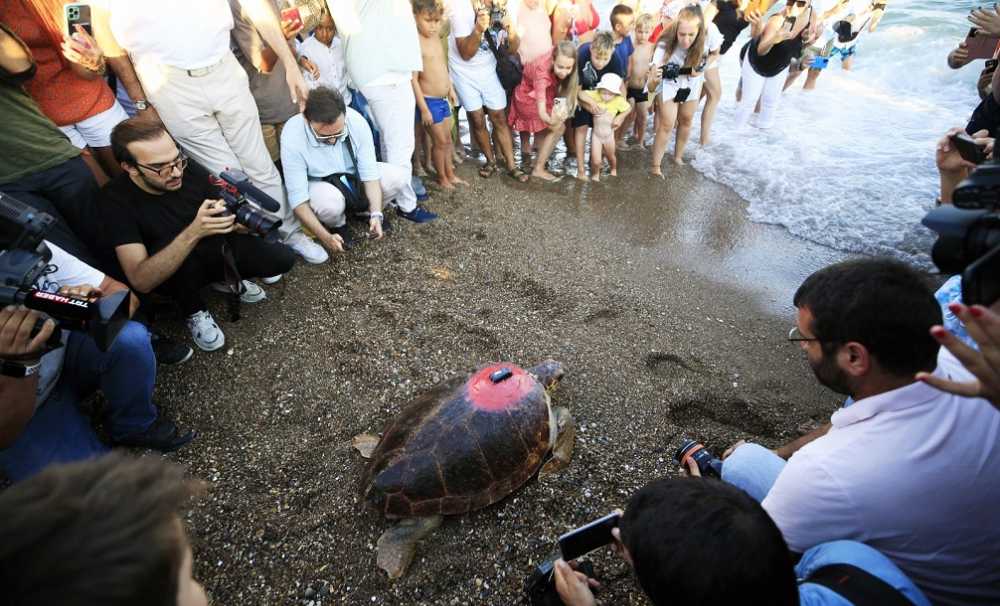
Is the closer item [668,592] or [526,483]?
[668,592]

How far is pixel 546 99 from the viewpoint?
437 cm

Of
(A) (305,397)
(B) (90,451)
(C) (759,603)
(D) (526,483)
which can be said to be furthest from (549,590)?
(B) (90,451)

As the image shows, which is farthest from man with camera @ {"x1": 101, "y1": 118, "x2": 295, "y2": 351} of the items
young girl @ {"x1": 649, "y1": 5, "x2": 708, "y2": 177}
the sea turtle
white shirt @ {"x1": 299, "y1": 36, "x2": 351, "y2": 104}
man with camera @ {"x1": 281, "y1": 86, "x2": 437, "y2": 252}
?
young girl @ {"x1": 649, "y1": 5, "x2": 708, "y2": 177}

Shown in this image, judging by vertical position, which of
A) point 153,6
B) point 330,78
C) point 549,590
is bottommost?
point 549,590

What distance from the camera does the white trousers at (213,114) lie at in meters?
2.53

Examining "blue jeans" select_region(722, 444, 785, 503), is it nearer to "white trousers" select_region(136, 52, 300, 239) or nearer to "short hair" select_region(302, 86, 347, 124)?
→ "short hair" select_region(302, 86, 347, 124)

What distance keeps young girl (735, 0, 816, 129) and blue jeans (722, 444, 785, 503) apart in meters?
4.80

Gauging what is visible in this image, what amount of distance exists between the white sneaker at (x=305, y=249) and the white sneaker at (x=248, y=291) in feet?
1.34

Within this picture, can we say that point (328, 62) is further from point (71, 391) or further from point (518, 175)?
point (71, 391)

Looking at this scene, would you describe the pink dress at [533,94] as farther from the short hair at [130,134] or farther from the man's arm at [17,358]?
the man's arm at [17,358]

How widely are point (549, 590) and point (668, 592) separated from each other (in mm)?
617

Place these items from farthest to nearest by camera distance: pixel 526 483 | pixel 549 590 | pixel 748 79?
pixel 748 79
pixel 526 483
pixel 549 590

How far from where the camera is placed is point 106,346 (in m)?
1.47

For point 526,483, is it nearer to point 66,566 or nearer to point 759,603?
point 759,603
